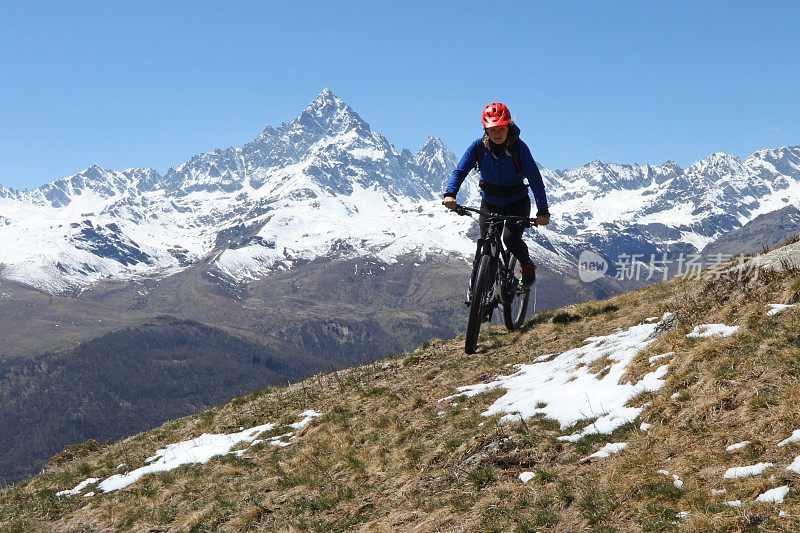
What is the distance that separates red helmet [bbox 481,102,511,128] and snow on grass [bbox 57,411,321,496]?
8426mm

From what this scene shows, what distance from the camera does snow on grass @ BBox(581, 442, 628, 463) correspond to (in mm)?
7543

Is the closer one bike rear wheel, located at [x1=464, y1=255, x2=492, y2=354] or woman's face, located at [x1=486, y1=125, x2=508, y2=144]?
woman's face, located at [x1=486, y1=125, x2=508, y2=144]

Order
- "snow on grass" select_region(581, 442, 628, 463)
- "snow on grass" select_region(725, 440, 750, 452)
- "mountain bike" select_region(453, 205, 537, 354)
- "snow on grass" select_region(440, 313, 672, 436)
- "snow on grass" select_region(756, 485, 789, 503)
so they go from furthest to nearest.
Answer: "mountain bike" select_region(453, 205, 537, 354) < "snow on grass" select_region(440, 313, 672, 436) < "snow on grass" select_region(581, 442, 628, 463) < "snow on grass" select_region(725, 440, 750, 452) < "snow on grass" select_region(756, 485, 789, 503)

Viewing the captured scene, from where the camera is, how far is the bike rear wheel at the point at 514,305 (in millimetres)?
15031

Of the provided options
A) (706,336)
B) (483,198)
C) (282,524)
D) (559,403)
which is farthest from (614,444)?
(483,198)

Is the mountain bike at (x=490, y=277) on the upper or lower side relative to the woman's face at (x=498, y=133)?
lower

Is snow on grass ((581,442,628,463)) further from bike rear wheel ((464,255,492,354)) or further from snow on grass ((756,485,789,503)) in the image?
bike rear wheel ((464,255,492,354))

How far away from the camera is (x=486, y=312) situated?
14.6m

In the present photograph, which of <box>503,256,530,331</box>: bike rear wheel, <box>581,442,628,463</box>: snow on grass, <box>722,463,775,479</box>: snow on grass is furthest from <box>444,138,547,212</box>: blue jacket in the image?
<box>722,463,775,479</box>: snow on grass

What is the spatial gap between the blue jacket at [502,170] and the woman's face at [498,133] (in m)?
0.43

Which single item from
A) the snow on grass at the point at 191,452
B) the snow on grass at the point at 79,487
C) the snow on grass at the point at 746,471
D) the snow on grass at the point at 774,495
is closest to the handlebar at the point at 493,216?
the snow on grass at the point at 191,452

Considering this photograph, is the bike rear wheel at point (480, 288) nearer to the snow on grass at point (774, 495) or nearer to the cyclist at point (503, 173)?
the cyclist at point (503, 173)

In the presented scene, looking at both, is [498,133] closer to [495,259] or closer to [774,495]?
[495,259]

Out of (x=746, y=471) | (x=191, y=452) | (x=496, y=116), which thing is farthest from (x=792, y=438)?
(x=191, y=452)
